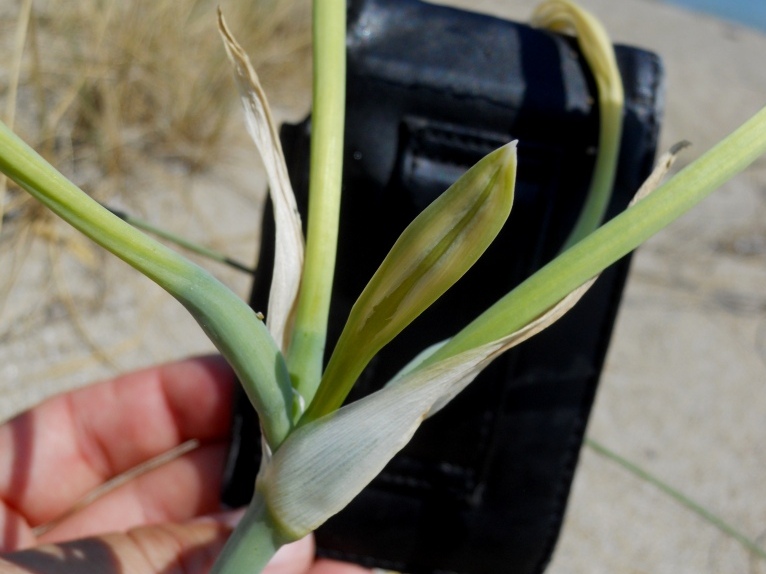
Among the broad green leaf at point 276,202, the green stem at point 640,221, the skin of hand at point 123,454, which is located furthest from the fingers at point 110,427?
the green stem at point 640,221

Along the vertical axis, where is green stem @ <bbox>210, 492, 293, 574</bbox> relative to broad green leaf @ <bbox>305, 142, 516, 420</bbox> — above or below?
below

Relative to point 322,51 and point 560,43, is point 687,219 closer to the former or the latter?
point 560,43

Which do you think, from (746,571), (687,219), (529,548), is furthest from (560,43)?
(687,219)

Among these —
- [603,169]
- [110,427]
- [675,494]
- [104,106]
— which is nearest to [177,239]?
[110,427]

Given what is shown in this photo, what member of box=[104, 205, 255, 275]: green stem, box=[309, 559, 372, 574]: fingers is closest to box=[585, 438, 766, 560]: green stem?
box=[309, 559, 372, 574]: fingers

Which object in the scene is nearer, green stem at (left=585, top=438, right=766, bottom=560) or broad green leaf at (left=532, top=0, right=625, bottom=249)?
broad green leaf at (left=532, top=0, right=625, bottom=249)

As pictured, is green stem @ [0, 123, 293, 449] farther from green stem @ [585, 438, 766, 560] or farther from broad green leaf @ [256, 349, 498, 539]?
green stem @ [585, 438, 766, 560]

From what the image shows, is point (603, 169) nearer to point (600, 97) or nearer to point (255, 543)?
point (600, 97)
